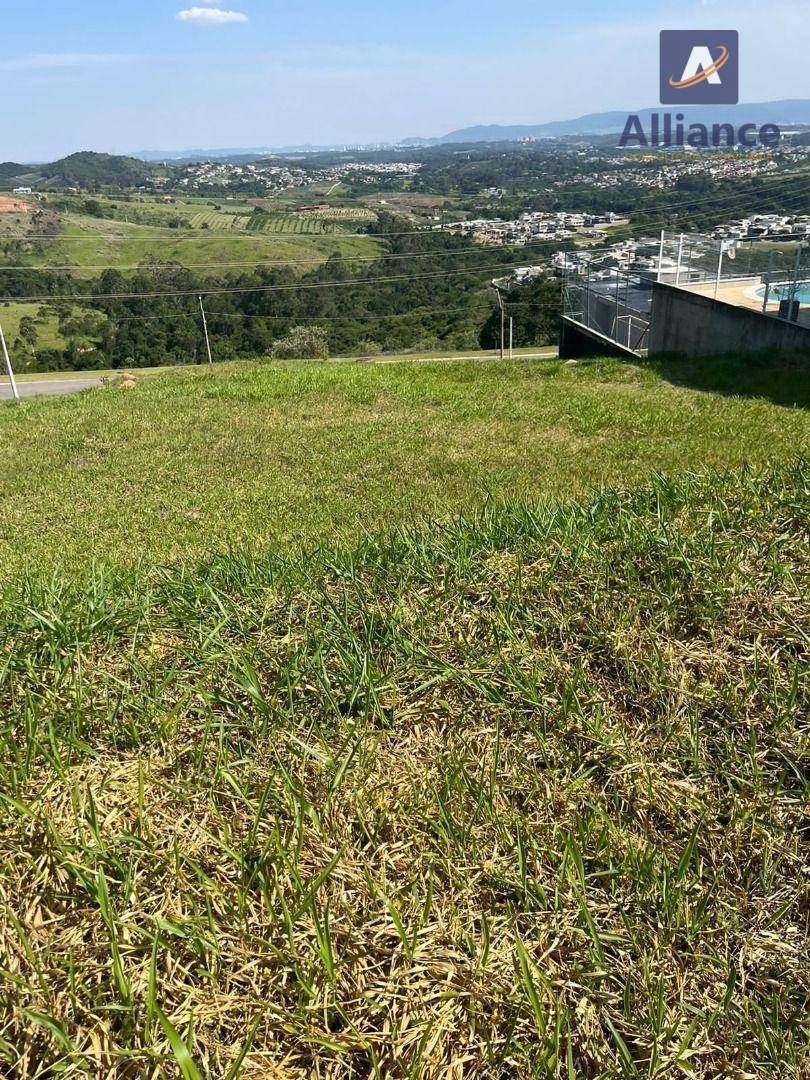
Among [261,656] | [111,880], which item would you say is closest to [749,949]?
[111,880]

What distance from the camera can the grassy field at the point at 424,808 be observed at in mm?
1315

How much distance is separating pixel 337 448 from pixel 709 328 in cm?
811

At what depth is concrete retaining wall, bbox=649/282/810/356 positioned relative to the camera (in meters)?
11.3

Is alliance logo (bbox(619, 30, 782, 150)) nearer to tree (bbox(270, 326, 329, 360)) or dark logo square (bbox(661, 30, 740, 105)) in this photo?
dark logo square (bbox(661, 30, 740, 105))

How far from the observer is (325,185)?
153 metres

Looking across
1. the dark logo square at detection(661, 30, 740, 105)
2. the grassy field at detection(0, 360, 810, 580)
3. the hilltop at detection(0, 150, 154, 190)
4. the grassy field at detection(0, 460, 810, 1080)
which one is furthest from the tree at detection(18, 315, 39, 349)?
the hilltop at detection(0, 150, 154, 190)

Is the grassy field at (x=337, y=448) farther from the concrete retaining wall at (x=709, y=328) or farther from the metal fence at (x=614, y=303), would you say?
the metal fence at (x=614, y=303)

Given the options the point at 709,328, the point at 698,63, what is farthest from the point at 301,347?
the point at 709,328

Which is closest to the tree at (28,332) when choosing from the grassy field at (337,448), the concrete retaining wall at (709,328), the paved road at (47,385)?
the paved road at (47,385)

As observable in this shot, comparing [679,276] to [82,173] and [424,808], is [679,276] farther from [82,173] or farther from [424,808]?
[82,173]

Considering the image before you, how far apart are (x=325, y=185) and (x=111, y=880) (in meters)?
169

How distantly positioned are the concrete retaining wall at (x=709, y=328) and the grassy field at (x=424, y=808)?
32.0 feet

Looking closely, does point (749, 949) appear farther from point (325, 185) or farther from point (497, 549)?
point (325, 185)

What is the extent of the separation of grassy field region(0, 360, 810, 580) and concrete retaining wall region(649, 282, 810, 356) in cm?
79
